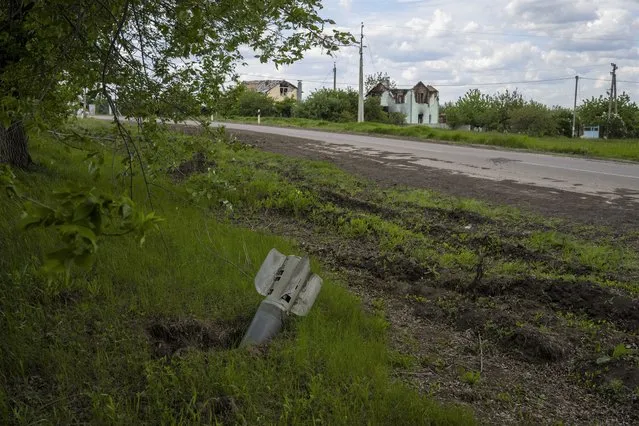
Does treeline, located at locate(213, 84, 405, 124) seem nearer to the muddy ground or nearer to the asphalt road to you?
the asphalt road

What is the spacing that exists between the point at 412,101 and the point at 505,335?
79600mm

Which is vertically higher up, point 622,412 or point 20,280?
point 20,280

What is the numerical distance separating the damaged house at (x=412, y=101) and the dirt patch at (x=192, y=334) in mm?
76456

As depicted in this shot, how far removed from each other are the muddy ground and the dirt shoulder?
198 cm

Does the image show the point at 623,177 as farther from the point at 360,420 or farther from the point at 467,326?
the point at 360,420

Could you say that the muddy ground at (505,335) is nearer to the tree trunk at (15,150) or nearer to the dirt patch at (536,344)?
the dirt patch at (536,344)

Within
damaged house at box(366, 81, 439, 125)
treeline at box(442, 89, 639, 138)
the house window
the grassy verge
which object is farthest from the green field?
the house window

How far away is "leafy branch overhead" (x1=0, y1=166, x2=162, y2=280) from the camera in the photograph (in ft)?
5.43

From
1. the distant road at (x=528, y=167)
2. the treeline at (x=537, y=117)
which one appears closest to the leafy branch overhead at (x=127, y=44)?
the distant road at (x=528, y=167)

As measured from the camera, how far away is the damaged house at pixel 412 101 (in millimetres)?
80375

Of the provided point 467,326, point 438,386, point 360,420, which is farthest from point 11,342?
point 467,326

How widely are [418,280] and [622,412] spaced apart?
2495mm

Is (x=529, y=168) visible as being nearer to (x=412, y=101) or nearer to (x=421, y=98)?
(x=412, y=101)

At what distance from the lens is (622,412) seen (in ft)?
11.7
